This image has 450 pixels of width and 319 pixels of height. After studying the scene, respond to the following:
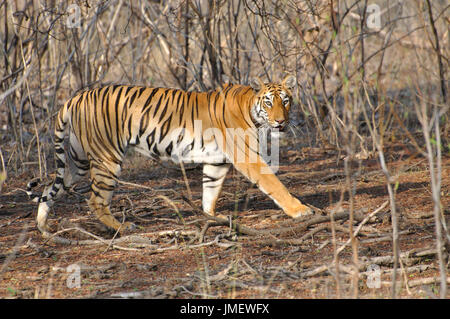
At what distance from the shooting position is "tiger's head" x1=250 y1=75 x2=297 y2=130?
5164 mm

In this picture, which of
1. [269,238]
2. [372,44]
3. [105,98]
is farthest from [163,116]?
[372,44]

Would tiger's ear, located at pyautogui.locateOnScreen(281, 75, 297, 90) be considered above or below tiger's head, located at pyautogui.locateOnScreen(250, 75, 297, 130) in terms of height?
above

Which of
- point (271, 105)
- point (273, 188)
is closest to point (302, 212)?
point (273, 188)

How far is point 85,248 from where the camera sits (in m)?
4.66

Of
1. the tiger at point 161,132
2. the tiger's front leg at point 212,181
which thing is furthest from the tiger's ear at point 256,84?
the tiger's front leg at point 212,181

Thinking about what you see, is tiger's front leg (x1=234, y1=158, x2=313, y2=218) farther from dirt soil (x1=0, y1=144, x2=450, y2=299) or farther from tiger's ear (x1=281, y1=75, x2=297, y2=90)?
tiger's ear (x1=281, y1=75, x2=297, y2=90)

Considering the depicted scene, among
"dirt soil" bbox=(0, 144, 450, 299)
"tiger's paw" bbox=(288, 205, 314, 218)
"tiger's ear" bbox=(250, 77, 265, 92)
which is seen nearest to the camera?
"dirt soil" bbox=(0, 144, 450, 299)

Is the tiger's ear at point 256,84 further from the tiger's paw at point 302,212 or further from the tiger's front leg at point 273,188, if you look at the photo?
the tiger's paw at point 302,212

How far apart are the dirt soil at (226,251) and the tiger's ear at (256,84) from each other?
3.53 ft

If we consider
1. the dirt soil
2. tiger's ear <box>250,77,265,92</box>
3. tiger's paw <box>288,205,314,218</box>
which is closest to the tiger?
tiger's ear <box>250,77,265,92</box>

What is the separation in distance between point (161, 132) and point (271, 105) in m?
0.98

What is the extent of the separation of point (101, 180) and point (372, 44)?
8126 mm
